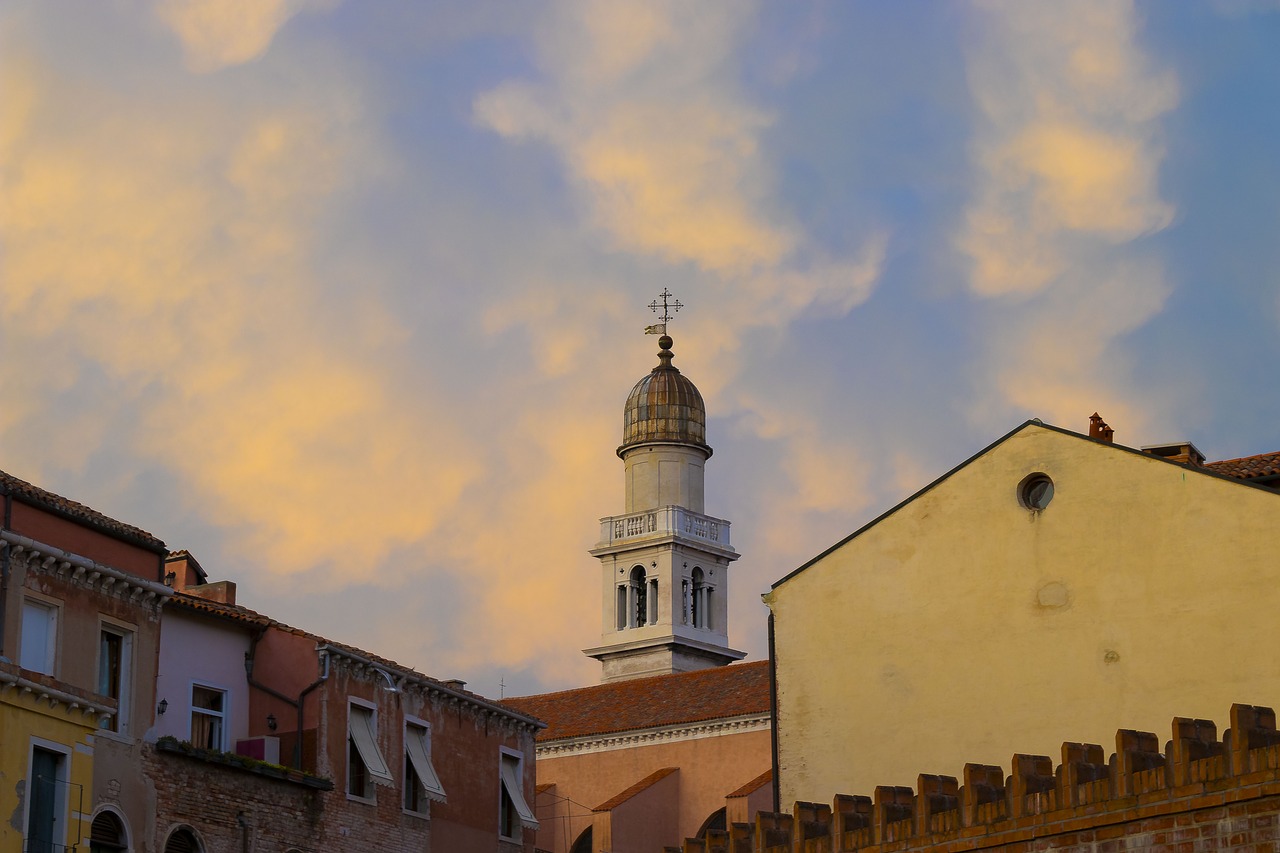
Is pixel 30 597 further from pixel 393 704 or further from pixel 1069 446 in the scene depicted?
pixel 1069 446

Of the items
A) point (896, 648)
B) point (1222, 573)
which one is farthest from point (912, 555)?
point (1222, 573)

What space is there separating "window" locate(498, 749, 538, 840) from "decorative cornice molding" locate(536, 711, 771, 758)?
14488mm

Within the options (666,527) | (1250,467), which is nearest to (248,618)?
(1250,467)

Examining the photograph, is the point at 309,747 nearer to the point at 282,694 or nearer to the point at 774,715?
the point at 282,694

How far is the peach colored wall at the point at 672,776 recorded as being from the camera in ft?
205

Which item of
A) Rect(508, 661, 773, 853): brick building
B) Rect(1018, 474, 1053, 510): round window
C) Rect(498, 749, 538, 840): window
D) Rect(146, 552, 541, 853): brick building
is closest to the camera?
Rect(146, 552, 541, 853): brick building

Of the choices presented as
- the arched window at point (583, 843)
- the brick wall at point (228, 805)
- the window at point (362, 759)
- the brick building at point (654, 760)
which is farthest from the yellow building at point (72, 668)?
the arched window at point (583, 843)

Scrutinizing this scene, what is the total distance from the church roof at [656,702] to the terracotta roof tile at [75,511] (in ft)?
81.8

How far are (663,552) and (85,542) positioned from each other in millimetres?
60697

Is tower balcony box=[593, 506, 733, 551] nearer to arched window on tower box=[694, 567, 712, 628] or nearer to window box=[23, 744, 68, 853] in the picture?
arched window on tower box=[694, 567, 712, 628]

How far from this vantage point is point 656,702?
221ft

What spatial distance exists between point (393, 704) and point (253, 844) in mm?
5652

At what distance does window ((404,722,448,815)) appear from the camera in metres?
44.8

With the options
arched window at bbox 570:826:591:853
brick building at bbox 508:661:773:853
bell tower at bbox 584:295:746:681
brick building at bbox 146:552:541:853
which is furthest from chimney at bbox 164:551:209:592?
bell tower at bbox 584:295:746:681
